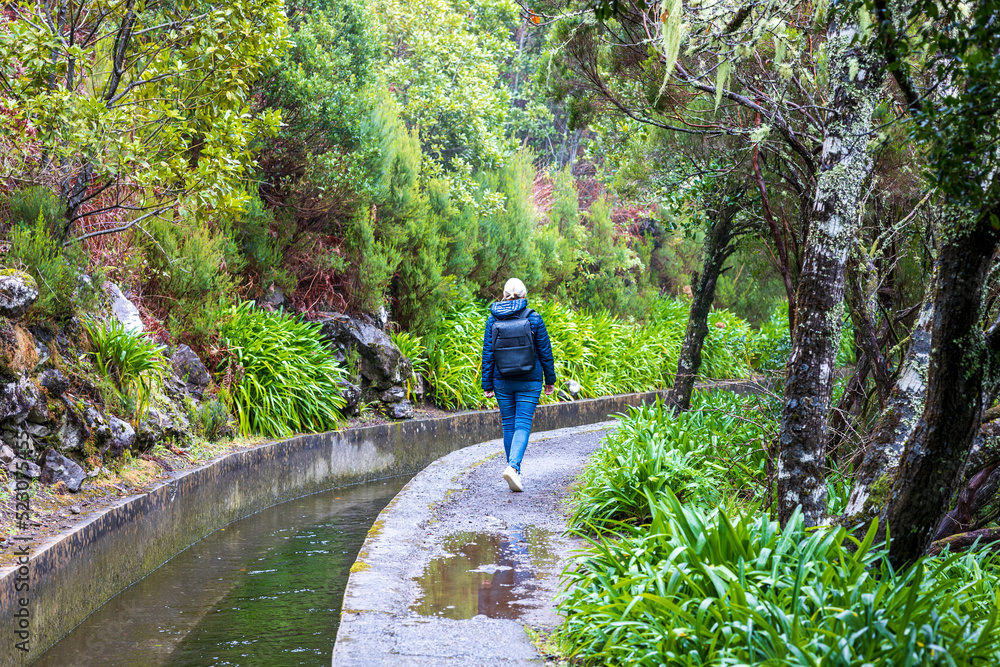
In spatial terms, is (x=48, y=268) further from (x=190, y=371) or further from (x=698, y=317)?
(x=698, y=317)

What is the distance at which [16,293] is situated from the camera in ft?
17.8

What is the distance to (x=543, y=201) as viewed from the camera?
57.7 feet

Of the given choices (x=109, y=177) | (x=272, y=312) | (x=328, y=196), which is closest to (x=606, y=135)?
(x=328, y=196)

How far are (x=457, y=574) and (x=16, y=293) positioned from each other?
3.41 metres

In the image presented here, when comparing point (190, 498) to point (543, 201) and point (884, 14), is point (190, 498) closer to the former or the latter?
point (884, 14)

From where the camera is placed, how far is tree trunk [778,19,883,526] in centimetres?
397

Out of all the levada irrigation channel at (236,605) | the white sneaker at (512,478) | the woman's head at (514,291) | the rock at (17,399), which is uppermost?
the woman's head at (514,291)

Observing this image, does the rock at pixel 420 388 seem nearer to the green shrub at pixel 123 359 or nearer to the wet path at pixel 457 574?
the wet path at pixel 457 574

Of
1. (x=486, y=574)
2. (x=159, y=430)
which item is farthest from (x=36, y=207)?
(x=486, y=574)

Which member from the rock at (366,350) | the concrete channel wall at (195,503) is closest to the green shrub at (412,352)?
the rock at (366,350)

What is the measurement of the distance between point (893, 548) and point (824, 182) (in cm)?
170

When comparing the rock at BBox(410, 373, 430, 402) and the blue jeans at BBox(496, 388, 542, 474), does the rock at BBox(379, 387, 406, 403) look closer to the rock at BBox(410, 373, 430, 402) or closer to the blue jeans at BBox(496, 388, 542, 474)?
the rock at BBox(410, 373, 430, 402)

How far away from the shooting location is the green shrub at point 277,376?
8477mm

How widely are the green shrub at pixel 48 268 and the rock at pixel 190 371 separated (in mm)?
1451
